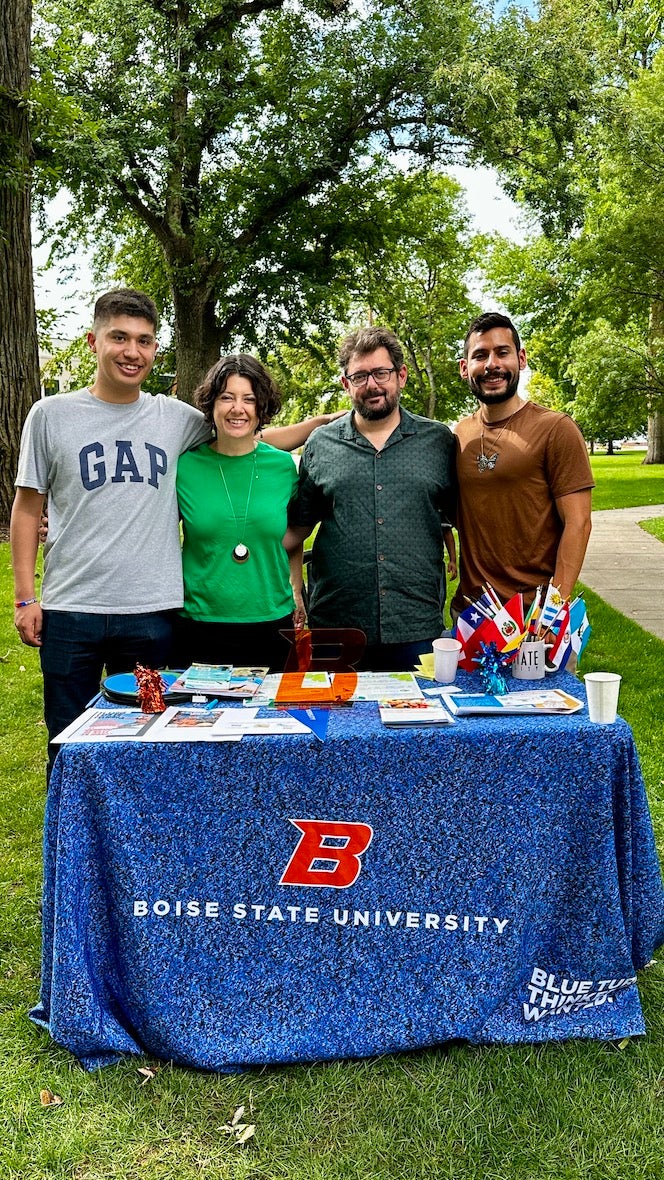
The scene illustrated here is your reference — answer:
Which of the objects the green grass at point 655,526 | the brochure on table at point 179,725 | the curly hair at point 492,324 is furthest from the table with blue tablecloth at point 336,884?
the green grass at point 655,526

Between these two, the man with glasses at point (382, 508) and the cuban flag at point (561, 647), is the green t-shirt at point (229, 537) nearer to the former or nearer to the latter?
the man with glasses at point (382, 508)

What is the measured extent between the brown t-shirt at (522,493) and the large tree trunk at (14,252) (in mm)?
6652

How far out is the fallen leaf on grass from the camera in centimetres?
231

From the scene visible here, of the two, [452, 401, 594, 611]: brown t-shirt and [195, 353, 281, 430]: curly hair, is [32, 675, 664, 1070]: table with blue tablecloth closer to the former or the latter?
[452, 401, 594, 611]: brown t-shirt

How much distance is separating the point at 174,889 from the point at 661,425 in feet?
97.4

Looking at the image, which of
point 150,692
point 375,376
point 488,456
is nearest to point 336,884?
point 150,692

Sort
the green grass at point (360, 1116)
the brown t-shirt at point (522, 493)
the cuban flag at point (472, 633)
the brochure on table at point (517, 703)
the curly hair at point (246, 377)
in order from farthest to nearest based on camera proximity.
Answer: the brown t-shirt at point (522, 493) < the curly hair at point (246, 377) < the cuban flag at point (472, 633) < the brochure on table at point (517, 703) < the green grass at point (360, 1116)

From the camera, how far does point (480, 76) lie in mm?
13539

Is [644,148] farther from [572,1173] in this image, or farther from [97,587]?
[572,1173]

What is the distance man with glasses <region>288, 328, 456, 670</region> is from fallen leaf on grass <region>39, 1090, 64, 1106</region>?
167 cm

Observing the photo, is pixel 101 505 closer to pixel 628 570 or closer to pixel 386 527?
pixel 386 527

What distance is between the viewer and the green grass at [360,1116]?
2.12m

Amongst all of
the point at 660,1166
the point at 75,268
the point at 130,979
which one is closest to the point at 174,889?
the point at 130,979

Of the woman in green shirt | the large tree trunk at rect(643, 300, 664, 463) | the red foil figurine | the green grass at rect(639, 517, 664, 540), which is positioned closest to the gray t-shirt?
the woman in green shirt
